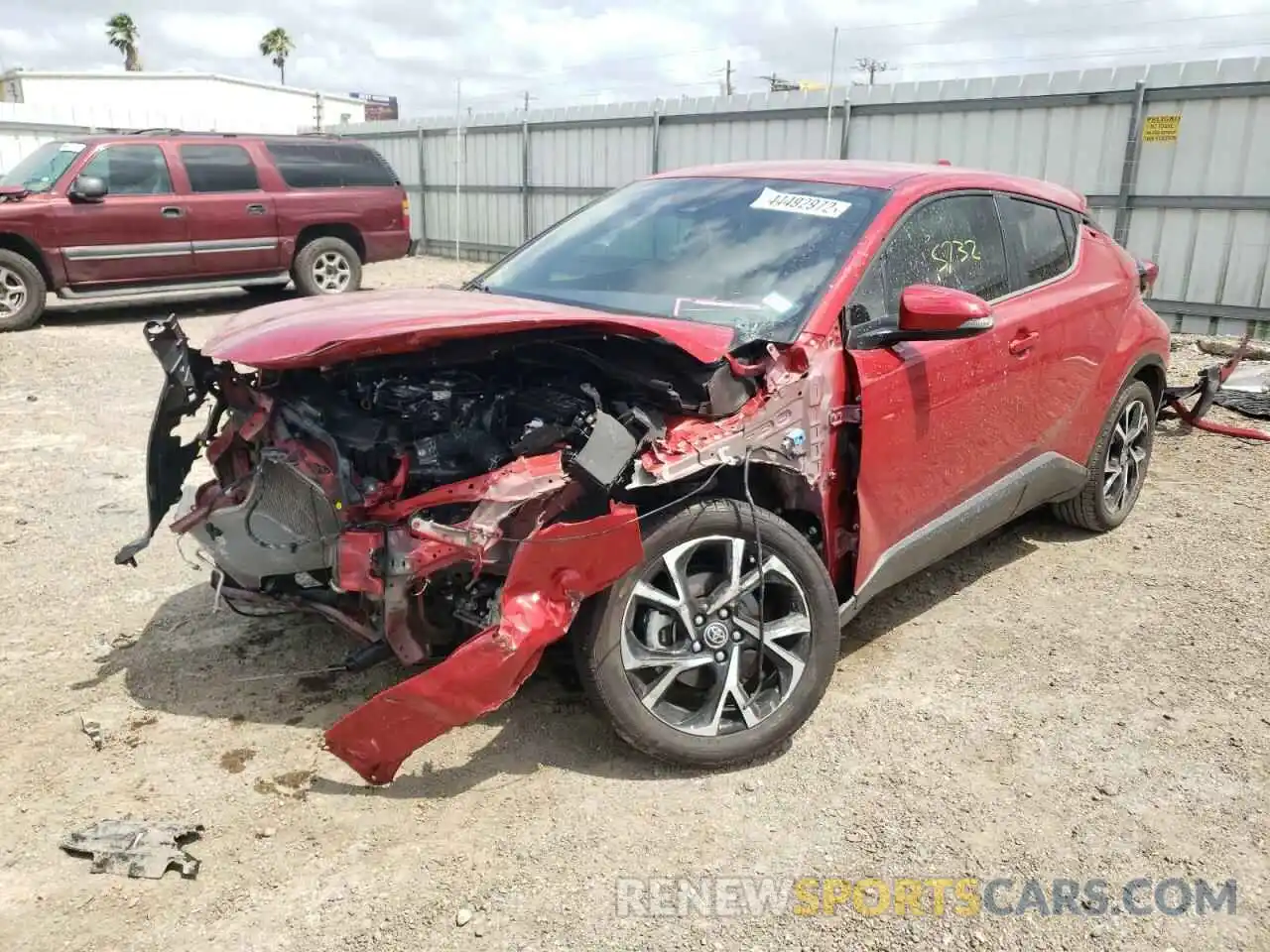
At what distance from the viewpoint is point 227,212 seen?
11422 mm

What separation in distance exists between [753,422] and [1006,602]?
191 cm

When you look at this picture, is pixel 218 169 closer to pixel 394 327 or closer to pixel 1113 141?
pixel 1113 141

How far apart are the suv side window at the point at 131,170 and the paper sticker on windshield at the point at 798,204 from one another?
31.2 feet

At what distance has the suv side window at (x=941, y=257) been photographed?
3.41 metres

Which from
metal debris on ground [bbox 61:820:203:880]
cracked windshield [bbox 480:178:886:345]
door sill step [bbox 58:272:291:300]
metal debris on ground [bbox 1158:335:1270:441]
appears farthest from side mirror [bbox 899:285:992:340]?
door sill step [bbox 58:272:291:300]

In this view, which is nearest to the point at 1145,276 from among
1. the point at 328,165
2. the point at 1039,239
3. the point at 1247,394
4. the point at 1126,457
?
the point at 1126,457

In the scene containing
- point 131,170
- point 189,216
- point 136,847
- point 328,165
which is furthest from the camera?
point 328,165

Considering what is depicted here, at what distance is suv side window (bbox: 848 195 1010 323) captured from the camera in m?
3.41

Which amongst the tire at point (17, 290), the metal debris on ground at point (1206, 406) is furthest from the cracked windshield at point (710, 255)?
the tire at point (17, 290)

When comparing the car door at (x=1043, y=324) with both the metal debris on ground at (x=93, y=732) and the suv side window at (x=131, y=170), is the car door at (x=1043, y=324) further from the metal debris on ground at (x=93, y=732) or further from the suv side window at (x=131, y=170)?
the suv side window at (x=131, y=170)

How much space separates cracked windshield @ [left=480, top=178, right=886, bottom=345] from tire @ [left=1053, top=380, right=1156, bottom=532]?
1973 millimetres

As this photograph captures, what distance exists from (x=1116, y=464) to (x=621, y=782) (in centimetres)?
336

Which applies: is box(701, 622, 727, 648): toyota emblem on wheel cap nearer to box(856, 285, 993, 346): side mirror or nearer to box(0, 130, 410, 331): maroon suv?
box(856, 285, 993, 346): side mirror

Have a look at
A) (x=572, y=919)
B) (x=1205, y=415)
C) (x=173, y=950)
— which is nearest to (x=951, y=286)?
(x=572, y=919)
